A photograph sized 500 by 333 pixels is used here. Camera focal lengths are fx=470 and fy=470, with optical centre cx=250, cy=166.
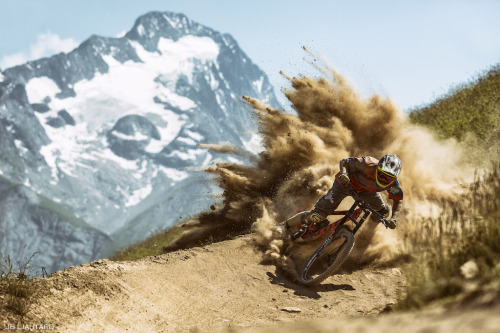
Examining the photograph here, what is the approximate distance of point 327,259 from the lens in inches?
366

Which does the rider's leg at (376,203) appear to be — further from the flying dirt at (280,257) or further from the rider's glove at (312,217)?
the rider's glove at (312,217)

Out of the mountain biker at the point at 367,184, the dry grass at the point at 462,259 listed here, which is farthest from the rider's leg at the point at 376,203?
the dry grass at the point at 462,259

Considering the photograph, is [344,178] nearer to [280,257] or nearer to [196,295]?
[280,257]

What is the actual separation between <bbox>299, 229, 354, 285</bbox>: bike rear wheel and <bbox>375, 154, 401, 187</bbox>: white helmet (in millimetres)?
1266

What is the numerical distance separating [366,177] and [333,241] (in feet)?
4.71

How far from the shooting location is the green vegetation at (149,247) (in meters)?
19.4

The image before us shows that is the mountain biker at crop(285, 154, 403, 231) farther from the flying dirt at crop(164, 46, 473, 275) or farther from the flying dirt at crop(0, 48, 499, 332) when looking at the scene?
the flying dirt at crop(164, 46, 473, 275)

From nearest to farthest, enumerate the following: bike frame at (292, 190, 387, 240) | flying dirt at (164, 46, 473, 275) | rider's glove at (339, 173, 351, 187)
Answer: rider's glove at (339, 173, 351, 187) → bike frame at (292, 190, 387, 240) → flying dirt at (164, 46, 473, 275)

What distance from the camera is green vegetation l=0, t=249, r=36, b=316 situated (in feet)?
20.3

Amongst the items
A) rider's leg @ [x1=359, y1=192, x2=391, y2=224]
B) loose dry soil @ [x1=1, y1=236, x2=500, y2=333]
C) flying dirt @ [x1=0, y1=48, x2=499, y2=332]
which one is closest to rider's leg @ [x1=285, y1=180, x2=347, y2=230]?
rider's leg @ [x1=359, y1=192, x2=391, y2=224]

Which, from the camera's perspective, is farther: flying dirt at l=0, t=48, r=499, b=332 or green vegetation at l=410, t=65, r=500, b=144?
green vegetation at l=410, t=65, r=500, b=144

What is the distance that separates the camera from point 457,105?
62.7ft

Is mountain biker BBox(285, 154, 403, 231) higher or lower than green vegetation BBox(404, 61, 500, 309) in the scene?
higher

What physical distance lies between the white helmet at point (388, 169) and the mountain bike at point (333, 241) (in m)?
0.68
